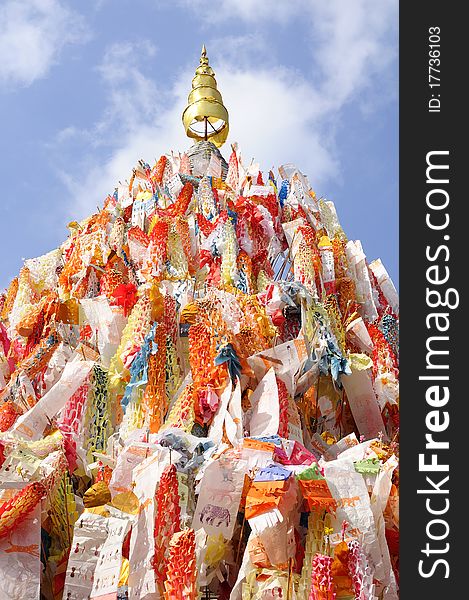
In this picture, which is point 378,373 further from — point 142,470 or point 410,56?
point 410,56

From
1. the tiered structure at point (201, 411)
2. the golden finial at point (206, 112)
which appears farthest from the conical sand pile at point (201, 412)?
the golden finial at point (206, 112)

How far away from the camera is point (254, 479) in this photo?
243 inches

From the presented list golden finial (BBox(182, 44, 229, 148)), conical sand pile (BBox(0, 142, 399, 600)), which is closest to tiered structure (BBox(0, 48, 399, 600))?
conical sand pile (BBox(0, 142, 399, 600))

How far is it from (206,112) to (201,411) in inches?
398

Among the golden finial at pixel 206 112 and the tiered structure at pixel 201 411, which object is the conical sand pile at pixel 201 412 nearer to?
the tiered structure at pixel 201 411

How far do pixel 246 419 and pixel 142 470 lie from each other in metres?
1.47

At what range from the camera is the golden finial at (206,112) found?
1647cm

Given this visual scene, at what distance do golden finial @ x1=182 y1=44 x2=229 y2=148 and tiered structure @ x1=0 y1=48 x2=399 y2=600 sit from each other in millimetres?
3823

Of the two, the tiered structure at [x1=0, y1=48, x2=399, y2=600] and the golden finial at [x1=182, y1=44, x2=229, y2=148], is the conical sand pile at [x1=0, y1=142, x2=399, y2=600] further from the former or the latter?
the golden finial at [x1=182, y1=44, x2=229, y2=148]

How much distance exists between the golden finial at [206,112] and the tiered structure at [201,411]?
3.82 m

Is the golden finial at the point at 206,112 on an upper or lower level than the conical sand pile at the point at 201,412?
upper

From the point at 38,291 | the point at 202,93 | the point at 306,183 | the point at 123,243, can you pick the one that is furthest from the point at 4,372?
the point at 202,93

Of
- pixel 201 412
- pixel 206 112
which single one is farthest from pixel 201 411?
pixel 206 112

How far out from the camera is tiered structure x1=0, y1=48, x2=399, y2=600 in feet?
19.5
